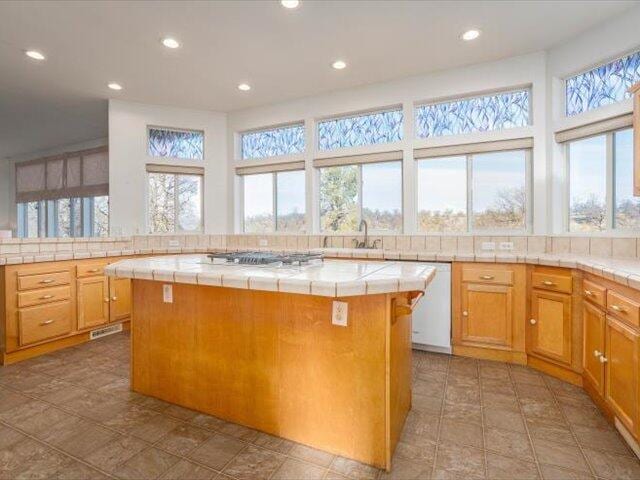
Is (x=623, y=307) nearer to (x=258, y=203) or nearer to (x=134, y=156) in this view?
(x=258, y=203)

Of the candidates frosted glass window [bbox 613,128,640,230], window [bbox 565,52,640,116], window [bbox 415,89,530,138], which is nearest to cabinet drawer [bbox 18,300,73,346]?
window [bbox 415,89,530,138]

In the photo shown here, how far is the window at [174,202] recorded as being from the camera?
4.83m

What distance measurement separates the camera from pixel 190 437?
1884mm

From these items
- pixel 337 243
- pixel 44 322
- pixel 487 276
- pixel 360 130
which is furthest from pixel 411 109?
pixel 44 322

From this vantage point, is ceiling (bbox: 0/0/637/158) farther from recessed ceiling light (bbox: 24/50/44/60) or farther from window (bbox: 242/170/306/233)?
window (bbox: 242/170/306/233)

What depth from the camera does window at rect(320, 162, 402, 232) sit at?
4.12 m

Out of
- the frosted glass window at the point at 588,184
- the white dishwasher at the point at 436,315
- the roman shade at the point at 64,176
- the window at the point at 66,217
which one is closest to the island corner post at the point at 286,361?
the white dishwasher at the point at 436,315

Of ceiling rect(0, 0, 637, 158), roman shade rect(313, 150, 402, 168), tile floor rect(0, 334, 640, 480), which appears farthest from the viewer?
roman shade rect(313, 150, 402, 168)

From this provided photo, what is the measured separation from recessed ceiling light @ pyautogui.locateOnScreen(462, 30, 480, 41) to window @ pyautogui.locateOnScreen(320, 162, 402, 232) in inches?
54.9

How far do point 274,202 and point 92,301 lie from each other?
2.49 meters

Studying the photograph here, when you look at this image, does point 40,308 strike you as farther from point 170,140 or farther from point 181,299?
point 170,140

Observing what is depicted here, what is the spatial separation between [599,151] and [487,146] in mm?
937

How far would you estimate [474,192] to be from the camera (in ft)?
12.2

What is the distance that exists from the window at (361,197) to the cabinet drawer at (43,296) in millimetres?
2901
